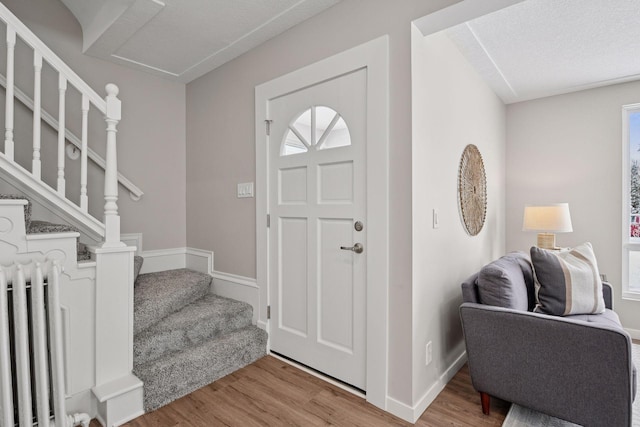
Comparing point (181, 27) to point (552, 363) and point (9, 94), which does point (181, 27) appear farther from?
point (552, 363)

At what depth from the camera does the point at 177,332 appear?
2.14 metres

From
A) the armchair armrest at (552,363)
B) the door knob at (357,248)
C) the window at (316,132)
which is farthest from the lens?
the window at (316,132)

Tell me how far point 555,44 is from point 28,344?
3.66m

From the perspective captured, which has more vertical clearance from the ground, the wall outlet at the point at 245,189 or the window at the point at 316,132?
the window at the point at 316,132

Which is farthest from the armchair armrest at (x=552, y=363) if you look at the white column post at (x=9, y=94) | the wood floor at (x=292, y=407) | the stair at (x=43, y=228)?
the white column post at (x=9, y=94)

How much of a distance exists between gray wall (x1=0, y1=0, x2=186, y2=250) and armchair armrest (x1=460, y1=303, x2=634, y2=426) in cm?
279

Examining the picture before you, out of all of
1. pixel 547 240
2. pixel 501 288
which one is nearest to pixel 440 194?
pixel 501 288

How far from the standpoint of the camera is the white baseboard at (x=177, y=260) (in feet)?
9.78

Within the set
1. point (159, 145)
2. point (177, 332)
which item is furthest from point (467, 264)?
point (159, 145)

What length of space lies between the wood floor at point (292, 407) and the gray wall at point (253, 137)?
0.25 m

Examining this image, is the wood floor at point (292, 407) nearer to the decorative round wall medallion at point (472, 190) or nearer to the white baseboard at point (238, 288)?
the white baseboard at point (238, 288)

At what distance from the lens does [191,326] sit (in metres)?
2.22

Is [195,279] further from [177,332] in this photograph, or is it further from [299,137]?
[299,137]

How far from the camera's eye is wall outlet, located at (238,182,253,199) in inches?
103
